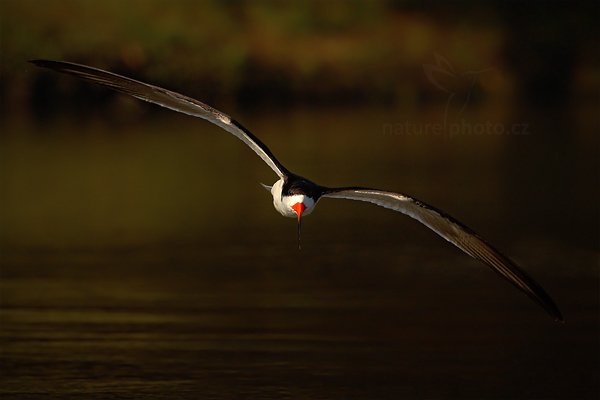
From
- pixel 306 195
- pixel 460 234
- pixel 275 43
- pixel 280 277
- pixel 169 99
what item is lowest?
pixel 280 277

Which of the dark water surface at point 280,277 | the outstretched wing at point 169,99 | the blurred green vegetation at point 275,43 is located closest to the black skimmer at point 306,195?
the outstretched wing at point 169,99

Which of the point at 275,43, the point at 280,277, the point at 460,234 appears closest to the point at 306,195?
the point at 460,234

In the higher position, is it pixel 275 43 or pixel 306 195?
pixel 275 43

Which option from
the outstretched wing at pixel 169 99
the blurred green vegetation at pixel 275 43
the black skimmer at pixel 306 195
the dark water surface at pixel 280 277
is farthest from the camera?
the blurred green vegetation at pixel 275 43

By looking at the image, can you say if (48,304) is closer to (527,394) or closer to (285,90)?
(527,394)

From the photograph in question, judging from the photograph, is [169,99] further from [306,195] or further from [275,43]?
[275,43]

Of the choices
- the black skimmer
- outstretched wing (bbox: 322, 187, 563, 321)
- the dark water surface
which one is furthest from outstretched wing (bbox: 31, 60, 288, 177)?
the dark water surface

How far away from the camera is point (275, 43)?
25875mm

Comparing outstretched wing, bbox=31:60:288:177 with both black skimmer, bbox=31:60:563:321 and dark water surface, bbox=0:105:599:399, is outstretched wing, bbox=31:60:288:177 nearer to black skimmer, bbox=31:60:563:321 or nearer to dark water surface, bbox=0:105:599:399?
black skimmer, bbox=31:60:563:321

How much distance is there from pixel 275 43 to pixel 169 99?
16.4m

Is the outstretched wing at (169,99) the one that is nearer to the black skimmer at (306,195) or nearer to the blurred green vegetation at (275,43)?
the black skimmer at (306,195)

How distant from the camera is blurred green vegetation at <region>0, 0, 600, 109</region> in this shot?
2517 centimetres

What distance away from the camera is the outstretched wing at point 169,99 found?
9320 mm

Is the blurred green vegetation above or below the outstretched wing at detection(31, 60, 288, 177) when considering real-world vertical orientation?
above
